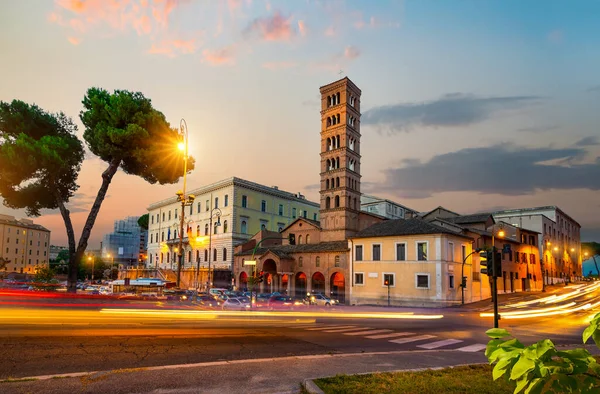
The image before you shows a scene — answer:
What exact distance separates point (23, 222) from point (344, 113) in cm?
10939

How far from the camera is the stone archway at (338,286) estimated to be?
5059 centimetres

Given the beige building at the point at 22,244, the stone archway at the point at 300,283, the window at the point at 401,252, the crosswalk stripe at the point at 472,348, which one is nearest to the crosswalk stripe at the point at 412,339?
the crosswalk stripe at the point at 472,348

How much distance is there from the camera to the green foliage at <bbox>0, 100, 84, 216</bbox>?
31.1 metres

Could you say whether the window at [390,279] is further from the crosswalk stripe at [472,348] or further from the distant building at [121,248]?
the distant building at [121,248]

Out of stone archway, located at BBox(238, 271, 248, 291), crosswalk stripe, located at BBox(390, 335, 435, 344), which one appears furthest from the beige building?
crosswalk stripe, located at BBox(390, 335, 435, 344)

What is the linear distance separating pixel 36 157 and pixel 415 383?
33534mm

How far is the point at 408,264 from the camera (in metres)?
43.4

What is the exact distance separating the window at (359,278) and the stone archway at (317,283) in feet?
21.8

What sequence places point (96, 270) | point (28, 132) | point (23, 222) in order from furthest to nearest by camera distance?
point (23, 222) → point (96, 270) → point (28, 132)

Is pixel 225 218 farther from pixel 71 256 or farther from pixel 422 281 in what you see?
pixel 422 281

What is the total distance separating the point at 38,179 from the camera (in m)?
34.2

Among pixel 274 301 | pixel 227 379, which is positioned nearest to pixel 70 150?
pixel 274 301

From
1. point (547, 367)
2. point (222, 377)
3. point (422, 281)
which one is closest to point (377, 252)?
point (422, 281)

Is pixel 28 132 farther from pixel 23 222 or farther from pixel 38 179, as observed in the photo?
pixel 23 222
